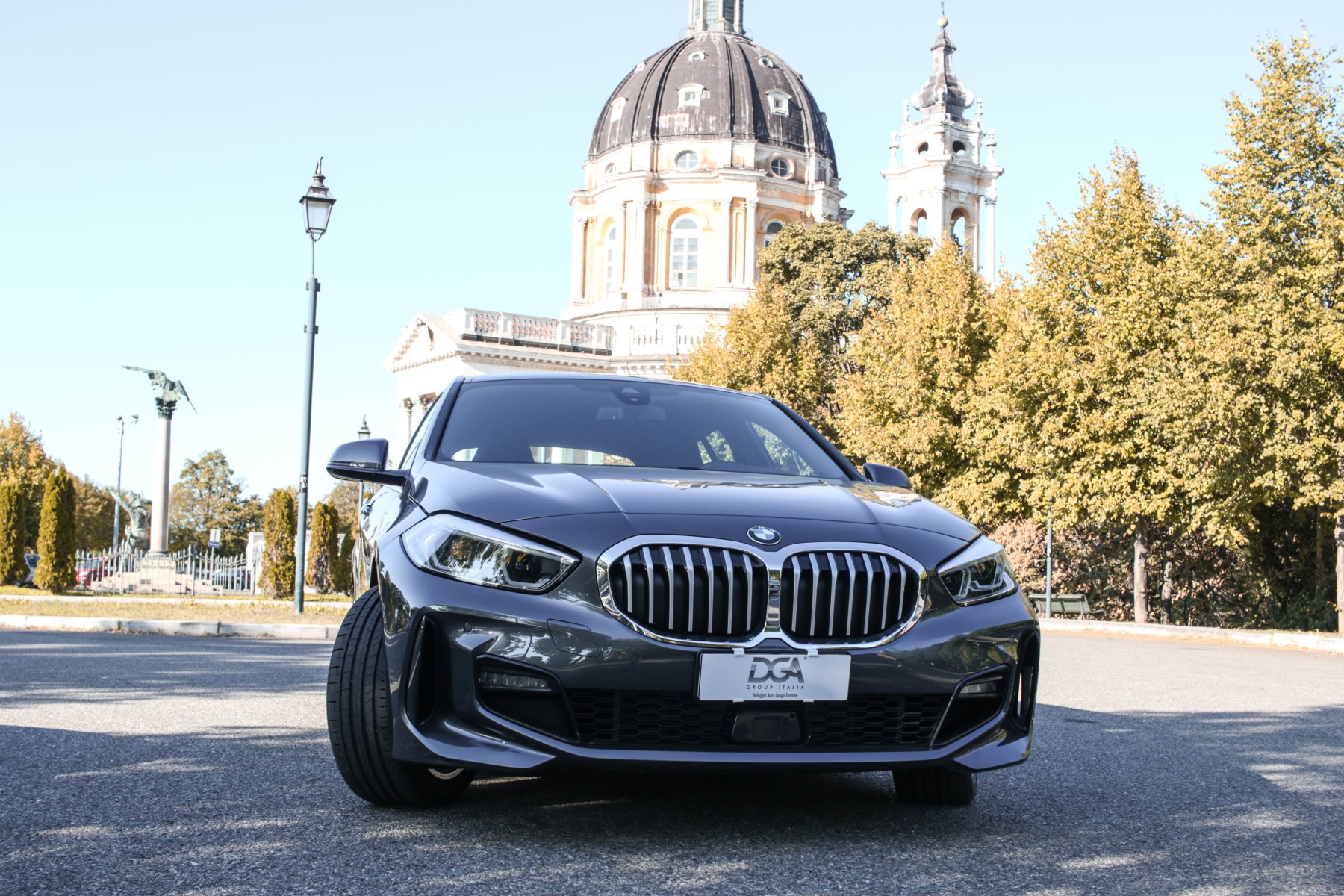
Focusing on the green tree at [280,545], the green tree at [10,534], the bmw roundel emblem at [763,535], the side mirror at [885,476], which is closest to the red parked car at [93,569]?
the green tree at [10,534]

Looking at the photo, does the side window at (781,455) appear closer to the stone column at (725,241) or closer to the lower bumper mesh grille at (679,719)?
the lower bumper mesh grille at (679,719)

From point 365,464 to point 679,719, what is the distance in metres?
1.90

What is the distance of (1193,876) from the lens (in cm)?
378

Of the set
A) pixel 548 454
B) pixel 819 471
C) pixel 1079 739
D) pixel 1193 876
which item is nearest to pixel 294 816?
pixel 548 454

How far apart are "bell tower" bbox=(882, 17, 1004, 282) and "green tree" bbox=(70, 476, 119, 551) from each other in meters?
52.6

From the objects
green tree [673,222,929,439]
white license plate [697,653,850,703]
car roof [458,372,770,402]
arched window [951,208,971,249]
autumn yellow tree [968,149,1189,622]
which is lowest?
white license plate [697,653,850,703]

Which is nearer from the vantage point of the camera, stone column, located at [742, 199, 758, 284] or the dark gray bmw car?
the dark gray bmw car

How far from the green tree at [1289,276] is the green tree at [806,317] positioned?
17954mm

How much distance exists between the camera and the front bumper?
3.78 m

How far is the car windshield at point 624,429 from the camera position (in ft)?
16.9

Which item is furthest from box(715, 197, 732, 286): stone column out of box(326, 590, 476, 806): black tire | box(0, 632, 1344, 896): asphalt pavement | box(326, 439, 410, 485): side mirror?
box(326, 590, 476, 806): black tire

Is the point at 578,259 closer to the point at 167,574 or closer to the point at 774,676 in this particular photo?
the point at 167,574

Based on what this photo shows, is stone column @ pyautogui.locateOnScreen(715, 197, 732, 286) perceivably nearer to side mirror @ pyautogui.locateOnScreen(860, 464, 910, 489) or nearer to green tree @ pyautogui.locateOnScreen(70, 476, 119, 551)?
green tree @ pyautogui.locateOnScreen(70, 476, 119, 551)

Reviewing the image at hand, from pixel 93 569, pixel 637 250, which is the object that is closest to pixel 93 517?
pixel 637 250
